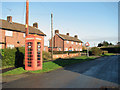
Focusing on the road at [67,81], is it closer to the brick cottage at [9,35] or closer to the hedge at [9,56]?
the hedge at [9,56]

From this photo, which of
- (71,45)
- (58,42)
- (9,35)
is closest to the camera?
(9,35)

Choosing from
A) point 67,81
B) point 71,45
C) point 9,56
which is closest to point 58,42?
point 71,45

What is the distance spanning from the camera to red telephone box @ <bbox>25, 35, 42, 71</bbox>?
12248 millimetres

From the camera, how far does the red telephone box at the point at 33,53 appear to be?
12248 mm

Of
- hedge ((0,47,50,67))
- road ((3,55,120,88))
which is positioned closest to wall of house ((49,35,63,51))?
hedge ((0,47,50,67))

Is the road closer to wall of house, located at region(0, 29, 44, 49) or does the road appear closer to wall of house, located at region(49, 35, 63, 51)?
wall of house, located at region(0, 29, 44, 49)

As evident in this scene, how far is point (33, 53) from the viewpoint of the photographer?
1222 cm

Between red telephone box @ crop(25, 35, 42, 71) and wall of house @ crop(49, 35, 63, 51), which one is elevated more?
wall of house @ crop(49, 35, 63, 51)

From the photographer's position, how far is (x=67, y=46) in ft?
168

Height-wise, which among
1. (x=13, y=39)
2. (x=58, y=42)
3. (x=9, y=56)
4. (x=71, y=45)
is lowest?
(x=9, y=56)

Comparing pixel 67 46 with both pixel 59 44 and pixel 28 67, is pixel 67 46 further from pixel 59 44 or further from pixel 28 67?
pixel 28 67

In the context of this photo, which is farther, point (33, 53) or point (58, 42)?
point (58, 42)

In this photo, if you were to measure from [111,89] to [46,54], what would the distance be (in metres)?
18.7

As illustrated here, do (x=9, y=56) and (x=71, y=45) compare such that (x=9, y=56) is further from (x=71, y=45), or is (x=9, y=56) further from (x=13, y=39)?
(x=71, y=45)
